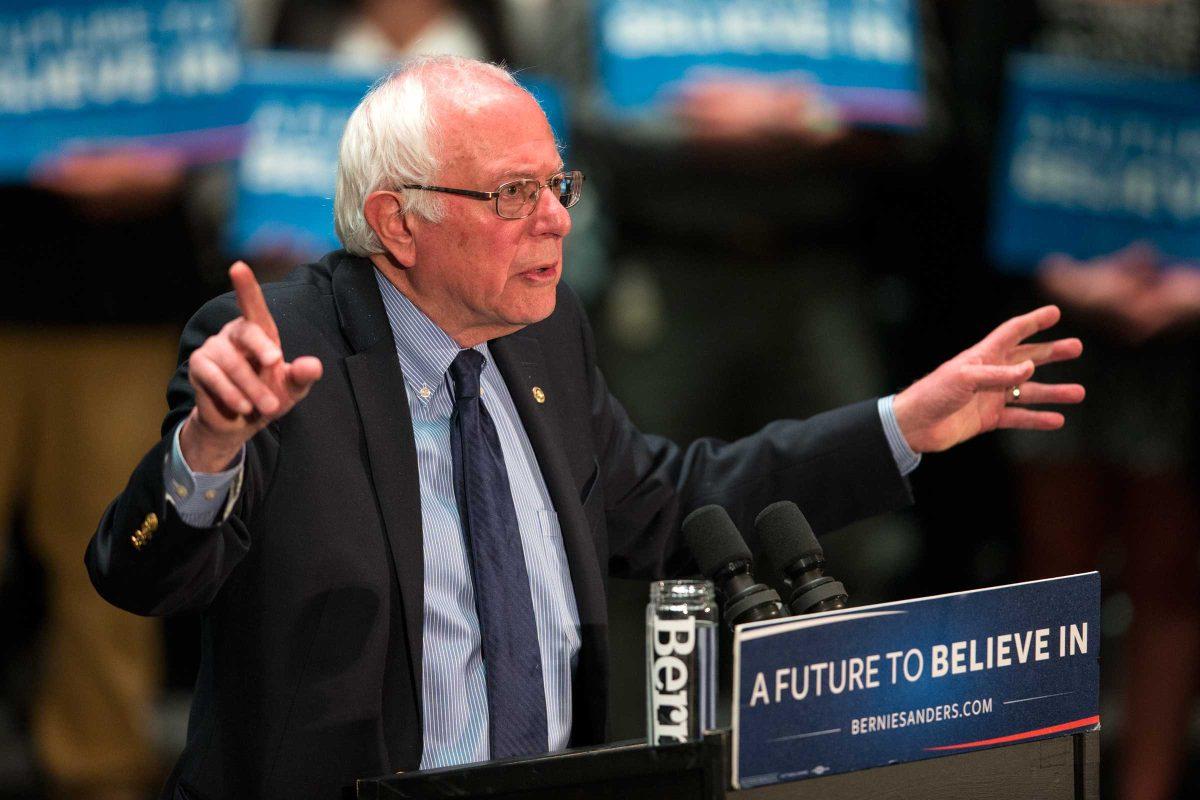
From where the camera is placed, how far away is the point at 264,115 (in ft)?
12.5

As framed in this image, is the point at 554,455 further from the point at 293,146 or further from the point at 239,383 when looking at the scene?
the point at 293,146

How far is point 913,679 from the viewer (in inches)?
59.4

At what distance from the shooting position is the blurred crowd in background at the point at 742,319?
3758mm

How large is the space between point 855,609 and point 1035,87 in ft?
9.42

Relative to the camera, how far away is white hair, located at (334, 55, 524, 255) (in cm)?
202

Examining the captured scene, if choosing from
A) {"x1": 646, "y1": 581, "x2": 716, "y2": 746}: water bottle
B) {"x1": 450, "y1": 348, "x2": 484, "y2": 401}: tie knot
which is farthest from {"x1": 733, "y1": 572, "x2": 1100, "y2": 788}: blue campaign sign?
{"x1": 450, "y1": 348, "x2": 484, "y2": 401}: tie knot

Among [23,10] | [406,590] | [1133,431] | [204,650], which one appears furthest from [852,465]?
[23,10]

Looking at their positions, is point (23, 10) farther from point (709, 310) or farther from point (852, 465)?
point (852, 465)

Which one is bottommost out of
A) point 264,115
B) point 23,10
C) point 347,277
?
point 347,277

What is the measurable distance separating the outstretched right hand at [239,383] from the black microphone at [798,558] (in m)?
0.54

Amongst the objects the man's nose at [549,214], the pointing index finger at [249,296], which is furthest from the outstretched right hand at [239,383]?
the man's nose at [549,214]

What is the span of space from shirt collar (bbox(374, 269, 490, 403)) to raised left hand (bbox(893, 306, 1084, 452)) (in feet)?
2.24

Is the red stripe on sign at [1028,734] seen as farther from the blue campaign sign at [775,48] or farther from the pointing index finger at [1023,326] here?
the blue campaign sign at [775,48]

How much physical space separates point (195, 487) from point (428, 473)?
0.42 metres
